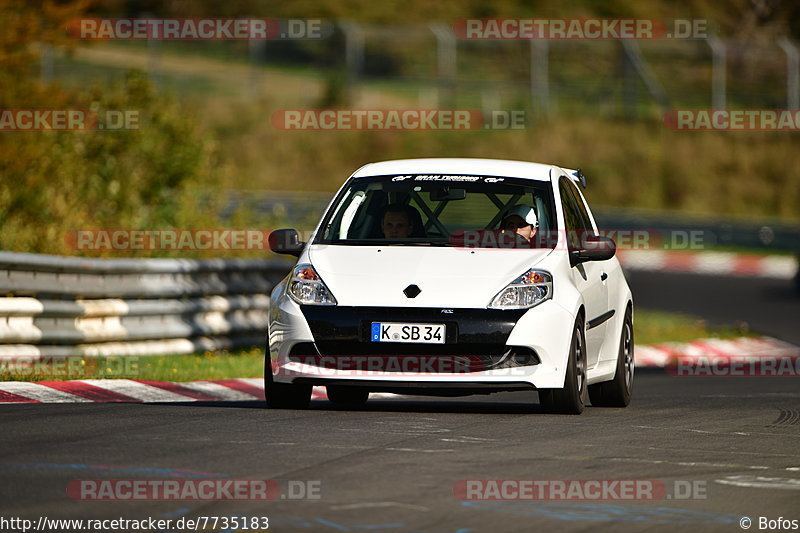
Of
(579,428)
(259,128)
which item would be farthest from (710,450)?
(259,128)

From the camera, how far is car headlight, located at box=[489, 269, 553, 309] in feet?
32.9

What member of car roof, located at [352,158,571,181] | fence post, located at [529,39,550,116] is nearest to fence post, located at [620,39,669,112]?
fence post, located at [529,39,550,116]

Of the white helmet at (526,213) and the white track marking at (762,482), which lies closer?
the white track marking at (762,482)

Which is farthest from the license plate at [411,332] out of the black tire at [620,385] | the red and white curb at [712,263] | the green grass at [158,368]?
the red and white curb at [712,263]

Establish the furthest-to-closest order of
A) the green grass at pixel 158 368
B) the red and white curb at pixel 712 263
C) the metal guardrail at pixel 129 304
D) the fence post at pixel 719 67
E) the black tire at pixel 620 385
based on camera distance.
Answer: the fence post at pixel 719 67
the red and white curb at pixel 712 263
the metal guardrail at pixel 129 304
the green grass at pixel 158 368
the black tire at pixel 620 385

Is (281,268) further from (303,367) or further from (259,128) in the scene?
(259,128)

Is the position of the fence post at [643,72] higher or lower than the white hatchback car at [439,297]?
higher

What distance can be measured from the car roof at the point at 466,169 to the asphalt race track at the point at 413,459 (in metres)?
1.68

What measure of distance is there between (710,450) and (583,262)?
249 cm

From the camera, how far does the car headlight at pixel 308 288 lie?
33.2 ft

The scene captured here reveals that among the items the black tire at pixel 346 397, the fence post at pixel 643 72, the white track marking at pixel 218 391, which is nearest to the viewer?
the black tire at pixel 346 397

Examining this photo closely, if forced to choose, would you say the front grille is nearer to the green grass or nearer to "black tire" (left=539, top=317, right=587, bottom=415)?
"black tire" (left=539, top=317, right=587, bottom=415)

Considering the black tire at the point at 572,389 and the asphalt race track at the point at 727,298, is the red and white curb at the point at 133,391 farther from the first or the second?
the asphalt race track at the point at 727,298

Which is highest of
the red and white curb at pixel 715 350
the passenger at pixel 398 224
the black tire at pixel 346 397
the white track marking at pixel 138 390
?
the passenger at pixel 398 224
